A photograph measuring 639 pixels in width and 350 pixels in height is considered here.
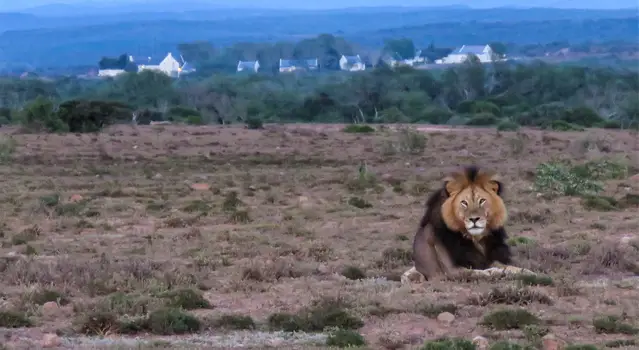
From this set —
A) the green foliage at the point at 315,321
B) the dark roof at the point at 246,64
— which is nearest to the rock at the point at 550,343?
the green foliage at the point at 315,321

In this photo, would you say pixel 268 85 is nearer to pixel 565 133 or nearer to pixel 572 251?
pixel 565 133

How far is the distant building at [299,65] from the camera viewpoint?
146m

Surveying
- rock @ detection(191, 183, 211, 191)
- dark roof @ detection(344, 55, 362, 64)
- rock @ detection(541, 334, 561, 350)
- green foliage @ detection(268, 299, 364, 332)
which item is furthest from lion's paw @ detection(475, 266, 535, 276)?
dark roof @ detection(344, 55, 362, 64)

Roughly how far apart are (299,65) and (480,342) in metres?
142

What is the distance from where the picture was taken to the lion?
9.35 m

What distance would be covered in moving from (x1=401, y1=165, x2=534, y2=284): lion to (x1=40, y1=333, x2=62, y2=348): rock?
3.18 m

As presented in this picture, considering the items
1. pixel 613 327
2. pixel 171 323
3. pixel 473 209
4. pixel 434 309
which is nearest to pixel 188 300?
pixel 171 323

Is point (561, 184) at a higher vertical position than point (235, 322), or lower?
lower

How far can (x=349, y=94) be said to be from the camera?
72.3 metres

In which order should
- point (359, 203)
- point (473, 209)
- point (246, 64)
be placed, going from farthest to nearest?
point (246, 64)
point (359, 203)
point (473, 209)

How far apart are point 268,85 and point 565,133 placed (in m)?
61.4

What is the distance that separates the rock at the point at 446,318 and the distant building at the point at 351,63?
134 meters

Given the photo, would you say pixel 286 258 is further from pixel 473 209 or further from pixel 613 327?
pixel 613 327

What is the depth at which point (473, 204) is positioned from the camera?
9320 mm
